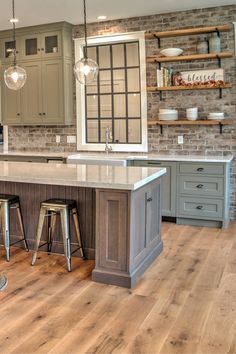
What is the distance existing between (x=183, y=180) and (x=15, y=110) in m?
3.13

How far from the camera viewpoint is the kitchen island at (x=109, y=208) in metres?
3.31

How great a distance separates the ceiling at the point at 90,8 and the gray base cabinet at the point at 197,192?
2.08 metres

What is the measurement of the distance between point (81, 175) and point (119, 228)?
660 mm

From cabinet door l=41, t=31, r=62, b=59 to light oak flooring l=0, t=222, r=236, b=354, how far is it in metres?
3.42

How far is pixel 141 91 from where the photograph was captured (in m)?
5.99

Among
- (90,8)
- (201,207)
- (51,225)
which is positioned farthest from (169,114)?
(51,225)

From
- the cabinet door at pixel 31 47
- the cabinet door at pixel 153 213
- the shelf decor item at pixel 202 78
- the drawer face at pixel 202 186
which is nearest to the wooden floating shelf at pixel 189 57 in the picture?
the shelf decor item at pixel 202 78

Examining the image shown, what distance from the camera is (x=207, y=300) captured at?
10.1 feet

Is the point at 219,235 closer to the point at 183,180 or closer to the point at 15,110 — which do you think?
the point at 183,180

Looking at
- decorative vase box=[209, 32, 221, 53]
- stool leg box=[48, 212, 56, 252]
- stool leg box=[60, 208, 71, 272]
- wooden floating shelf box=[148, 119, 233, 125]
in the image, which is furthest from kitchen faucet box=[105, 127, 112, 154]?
stool leg box=[60, 208, 71, 272]

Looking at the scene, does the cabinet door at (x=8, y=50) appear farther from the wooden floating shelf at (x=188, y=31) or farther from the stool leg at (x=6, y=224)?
the stool leg at (x=6, y=224)

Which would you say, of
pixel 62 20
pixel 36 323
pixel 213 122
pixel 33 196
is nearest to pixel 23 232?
pixel 33 196

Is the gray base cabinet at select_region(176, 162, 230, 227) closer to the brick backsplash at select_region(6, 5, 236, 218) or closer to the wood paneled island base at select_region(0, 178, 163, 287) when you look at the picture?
the brick backsplash at select_region(6, 5, 236, 218)

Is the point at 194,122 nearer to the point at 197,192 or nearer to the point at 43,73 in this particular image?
the point at 197,192
